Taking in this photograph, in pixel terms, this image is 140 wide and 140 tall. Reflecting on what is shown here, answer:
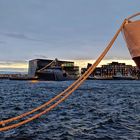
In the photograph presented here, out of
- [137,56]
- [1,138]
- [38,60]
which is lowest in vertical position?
[1,138]

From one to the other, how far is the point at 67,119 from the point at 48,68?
154738 millimetres

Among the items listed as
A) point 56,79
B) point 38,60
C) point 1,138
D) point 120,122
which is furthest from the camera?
point 38,60

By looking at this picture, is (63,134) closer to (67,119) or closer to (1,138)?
(1,138)

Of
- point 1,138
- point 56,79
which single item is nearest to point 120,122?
point 1,138

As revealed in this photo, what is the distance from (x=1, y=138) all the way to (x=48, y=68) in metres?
160

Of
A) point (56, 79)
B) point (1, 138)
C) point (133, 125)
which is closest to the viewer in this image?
point (1, 138)

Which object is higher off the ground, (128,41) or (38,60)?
(38,60)

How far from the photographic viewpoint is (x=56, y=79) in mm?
159625

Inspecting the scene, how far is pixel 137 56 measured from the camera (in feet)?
36.9

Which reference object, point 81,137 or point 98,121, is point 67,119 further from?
point 81,137

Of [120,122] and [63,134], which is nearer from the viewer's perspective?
[63,134]

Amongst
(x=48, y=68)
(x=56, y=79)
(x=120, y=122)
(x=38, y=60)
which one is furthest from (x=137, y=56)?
(x=38, y=60)

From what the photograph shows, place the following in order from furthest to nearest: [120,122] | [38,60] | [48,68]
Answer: [38,60], [48,68], [120,122]

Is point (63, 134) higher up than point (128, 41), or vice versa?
point (128, 41)
